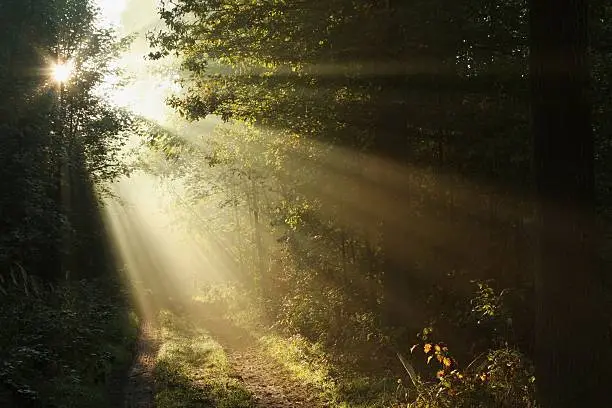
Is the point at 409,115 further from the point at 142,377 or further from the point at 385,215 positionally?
the point at 142,377

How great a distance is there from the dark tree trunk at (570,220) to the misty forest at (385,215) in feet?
0.06

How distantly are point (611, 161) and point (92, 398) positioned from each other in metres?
12.6

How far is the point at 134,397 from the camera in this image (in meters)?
12.5

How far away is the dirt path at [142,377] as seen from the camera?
12.1 m

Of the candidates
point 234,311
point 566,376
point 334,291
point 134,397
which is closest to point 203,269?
point 234,311

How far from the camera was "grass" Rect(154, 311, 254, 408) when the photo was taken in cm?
1179

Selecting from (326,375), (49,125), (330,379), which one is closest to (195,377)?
(326,375)

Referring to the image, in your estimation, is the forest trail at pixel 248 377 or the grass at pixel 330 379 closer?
the grass at pixel 330 379

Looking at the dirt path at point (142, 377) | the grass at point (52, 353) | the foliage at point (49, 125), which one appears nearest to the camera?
the grass at point (52, 353)

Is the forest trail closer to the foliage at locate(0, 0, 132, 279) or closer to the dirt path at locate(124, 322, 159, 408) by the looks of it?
the dirt path at locate(124, 322, 159, 408)

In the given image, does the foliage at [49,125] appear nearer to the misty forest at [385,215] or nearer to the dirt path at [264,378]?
the misty forest at [385,215]

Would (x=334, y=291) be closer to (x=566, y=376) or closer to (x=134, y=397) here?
(x=134, y=397)

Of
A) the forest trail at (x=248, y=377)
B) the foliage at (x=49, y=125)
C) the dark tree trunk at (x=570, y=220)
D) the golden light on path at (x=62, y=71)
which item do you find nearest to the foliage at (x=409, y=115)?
the forest trail at (x=248, y=377)

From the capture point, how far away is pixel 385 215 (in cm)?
1305
